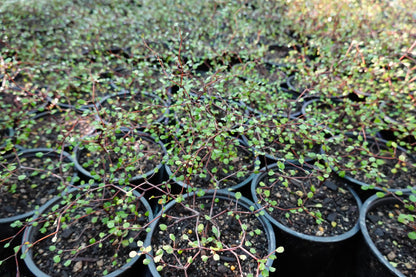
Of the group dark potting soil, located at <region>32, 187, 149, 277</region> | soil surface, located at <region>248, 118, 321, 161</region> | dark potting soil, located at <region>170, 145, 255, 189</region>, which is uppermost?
soil surface, located at <region>248, 118, 321, 161</region>

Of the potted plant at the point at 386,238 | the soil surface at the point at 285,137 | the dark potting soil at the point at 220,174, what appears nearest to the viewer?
the potted plant at the point at 386,238

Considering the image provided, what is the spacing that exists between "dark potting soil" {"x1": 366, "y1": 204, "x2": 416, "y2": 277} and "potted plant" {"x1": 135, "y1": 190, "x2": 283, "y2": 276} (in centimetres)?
76

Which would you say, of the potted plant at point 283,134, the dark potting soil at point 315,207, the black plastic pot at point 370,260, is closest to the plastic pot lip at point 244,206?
the dark potting soil at point 315,207

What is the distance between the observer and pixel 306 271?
1.78 m

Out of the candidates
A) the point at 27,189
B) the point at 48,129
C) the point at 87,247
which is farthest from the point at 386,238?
the point at 48,129

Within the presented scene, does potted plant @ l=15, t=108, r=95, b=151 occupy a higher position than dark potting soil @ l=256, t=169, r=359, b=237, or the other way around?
potted plant @ l=15, t=108, r=95, b=151

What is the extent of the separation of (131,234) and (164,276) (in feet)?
1.34

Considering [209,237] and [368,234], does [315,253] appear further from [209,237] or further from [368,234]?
[209,237]

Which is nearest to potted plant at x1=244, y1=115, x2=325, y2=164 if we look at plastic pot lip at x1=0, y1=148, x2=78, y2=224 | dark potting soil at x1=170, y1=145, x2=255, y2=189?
dark potting soil at x1=170, y1=145, x2=255, y2=189

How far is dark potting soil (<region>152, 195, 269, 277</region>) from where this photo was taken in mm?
1523

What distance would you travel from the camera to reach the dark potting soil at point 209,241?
1.52 meters

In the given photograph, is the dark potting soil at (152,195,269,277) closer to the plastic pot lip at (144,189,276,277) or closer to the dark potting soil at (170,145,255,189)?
the plastic pot lip at (144,189,276,277)

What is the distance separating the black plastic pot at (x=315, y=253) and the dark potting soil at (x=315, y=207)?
0.20 ft

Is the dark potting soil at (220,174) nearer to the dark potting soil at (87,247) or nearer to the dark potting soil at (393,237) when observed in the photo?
the dark potting soil at (87,247)
